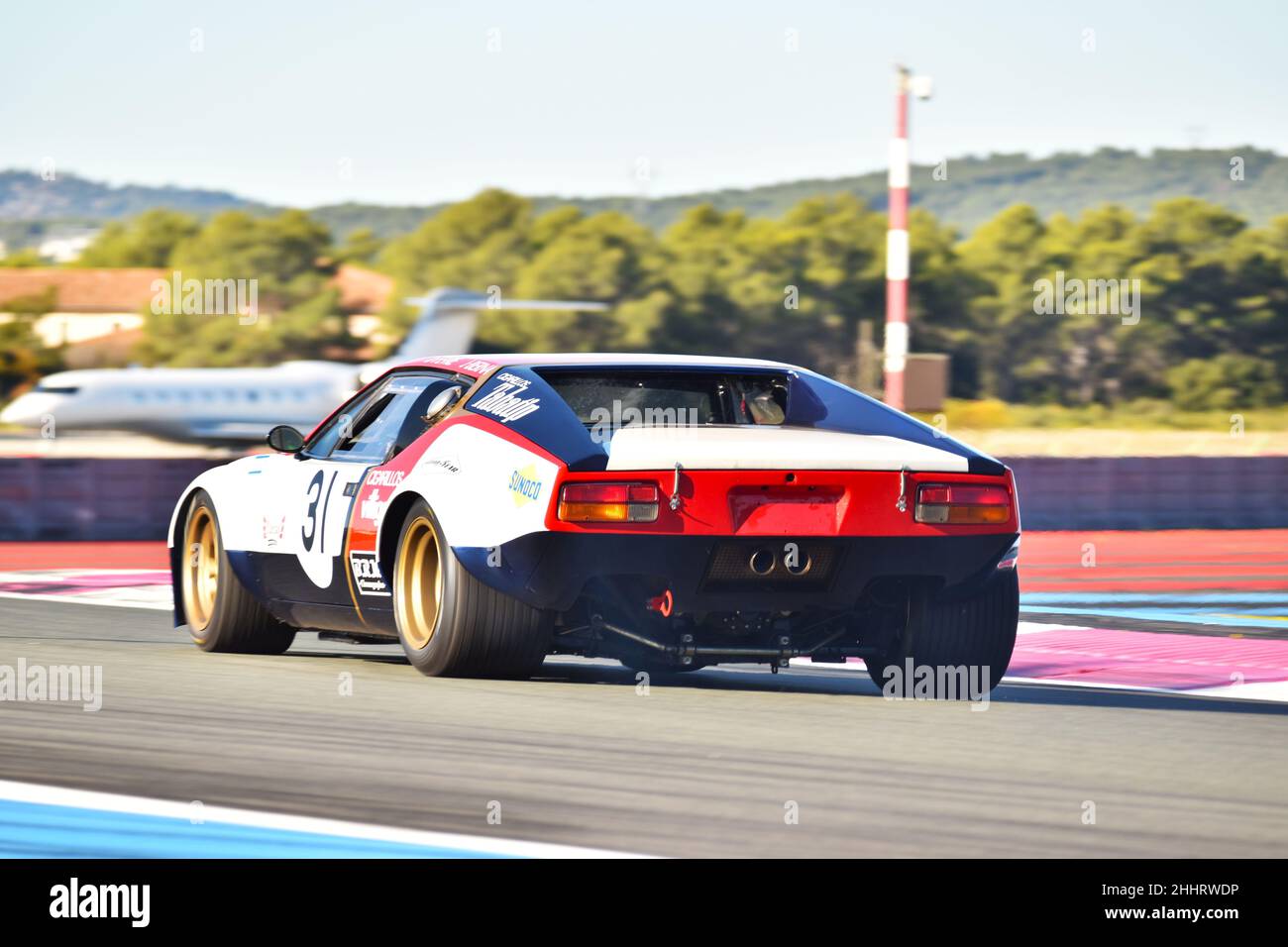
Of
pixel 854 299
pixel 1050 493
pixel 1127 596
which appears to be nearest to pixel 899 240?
pixel 1050 493

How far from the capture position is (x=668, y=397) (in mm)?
8914

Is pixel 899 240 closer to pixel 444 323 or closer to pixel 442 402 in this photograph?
pixel 442 402

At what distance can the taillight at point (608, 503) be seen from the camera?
25.2ft

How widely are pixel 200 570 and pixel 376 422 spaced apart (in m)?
1.30

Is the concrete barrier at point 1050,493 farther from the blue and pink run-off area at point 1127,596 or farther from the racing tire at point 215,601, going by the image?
the racing tire at point 215,601

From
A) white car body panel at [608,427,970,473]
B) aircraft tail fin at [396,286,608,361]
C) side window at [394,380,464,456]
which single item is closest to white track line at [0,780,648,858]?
white car body panel at [608,427,970,473]

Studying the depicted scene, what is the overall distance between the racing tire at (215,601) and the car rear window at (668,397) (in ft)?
5.75

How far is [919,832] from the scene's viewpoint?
5484mm

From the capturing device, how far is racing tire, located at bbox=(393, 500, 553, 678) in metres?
7.94

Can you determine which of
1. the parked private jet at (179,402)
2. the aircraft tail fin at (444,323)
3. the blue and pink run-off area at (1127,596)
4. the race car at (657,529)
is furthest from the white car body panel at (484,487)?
the aircraft tail fin at (444,323)

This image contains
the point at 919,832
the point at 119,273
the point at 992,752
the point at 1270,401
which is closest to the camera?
the point at 919,832

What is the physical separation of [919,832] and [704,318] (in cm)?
9318
